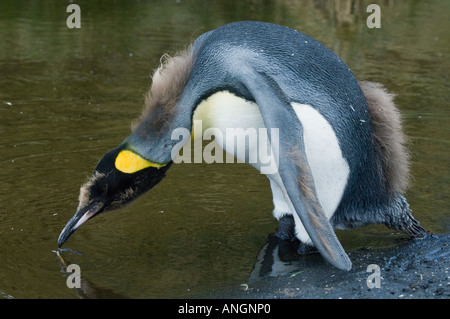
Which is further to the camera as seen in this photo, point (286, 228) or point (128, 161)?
point (286, 228)

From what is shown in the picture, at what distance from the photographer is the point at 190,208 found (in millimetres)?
3830

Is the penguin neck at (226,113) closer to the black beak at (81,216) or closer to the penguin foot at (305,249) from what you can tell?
the black beak at (81,216)

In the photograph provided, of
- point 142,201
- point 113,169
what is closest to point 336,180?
point 113,169

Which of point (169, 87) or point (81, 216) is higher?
point (169, 87)

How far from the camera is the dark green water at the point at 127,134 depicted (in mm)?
3205

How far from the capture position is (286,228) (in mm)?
3510

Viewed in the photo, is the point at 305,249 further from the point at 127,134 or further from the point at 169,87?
the point at 127,134

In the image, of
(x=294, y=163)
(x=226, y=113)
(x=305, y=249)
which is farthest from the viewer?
(x=305, y=249)

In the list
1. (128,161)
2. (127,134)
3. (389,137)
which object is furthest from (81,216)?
(127,134)

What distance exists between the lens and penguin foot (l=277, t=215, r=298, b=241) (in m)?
3.49

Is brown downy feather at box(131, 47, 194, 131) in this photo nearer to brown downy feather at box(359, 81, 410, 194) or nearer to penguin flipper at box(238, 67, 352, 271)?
penguin flipper at box(238, 67, 352, 271)

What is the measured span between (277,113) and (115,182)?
75cm

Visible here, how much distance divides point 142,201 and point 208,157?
0.58 m
